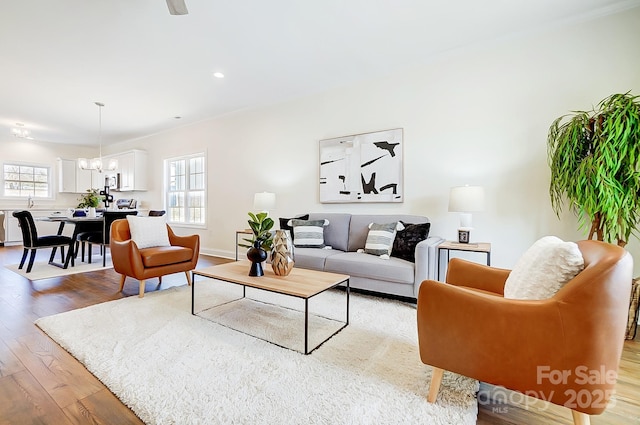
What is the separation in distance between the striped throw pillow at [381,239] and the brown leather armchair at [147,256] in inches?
83.4

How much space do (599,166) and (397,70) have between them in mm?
2419

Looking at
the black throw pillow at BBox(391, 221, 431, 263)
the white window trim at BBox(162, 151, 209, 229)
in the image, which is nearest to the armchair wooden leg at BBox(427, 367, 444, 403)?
the black throw pillow at BBox(391, 221, 431, 263)

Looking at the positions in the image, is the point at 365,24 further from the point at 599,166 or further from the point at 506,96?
the point at 599,166

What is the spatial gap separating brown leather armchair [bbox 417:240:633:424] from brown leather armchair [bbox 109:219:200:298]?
2.86m

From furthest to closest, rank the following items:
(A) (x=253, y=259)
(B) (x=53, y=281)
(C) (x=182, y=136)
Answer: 1. (C) (x=182, y=136)
2. (B) (x=53, y=281)
3. (A) (x=253, y=259)

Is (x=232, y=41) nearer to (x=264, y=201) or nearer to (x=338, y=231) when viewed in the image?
(x=264, y=201)

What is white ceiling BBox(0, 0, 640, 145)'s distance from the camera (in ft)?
8.50

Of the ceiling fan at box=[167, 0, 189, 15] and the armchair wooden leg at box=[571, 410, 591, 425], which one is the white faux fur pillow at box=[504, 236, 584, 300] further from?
the ceiling fan at box=[167, 0, 189, 15]

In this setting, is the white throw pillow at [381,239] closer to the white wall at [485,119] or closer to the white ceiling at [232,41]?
the white wall at [485,119]

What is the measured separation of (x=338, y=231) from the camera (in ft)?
12.6

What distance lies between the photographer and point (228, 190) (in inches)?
221

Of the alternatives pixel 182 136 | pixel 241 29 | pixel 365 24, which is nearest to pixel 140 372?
pixel 241 29

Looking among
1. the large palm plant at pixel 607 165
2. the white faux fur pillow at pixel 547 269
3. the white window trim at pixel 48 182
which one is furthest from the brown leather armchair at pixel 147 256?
the white window trim at pixel 48 182

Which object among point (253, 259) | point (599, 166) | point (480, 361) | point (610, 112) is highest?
point (610, 112)
